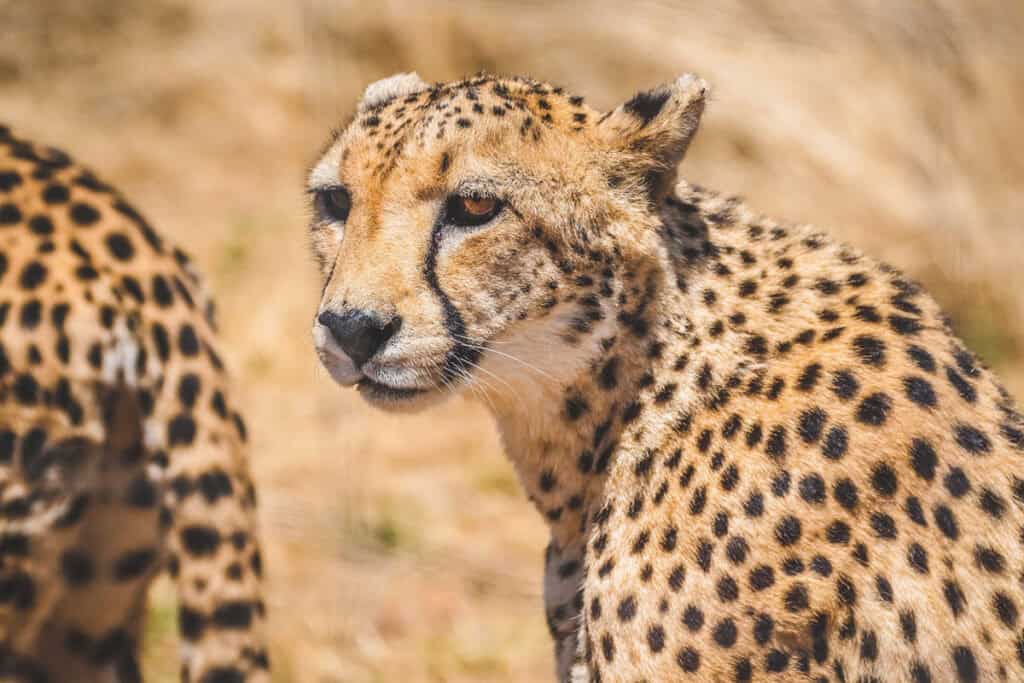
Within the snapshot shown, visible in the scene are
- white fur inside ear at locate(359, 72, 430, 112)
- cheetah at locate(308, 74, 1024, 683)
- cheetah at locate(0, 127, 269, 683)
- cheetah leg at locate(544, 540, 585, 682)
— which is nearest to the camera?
cheetah at locate(308, 74, 1024, 683)

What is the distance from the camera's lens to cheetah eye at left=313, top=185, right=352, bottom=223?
2006 millimetres

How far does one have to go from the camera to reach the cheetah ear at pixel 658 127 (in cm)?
191

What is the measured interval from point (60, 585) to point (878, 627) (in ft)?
4.47

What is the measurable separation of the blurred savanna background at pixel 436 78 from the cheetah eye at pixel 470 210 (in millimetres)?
1795

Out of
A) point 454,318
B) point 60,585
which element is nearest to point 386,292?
point 454,318

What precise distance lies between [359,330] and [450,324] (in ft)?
0.42

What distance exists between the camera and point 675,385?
1.92 m

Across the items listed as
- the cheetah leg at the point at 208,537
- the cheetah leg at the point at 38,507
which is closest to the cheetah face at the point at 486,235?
the cheetah leg at the point at 208,537

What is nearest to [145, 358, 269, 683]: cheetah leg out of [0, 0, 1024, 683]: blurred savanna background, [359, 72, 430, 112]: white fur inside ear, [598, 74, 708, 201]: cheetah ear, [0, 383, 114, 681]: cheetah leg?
[0, 383, 114, 681]: cheetah leg

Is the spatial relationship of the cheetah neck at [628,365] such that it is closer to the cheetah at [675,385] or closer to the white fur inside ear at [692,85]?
the cheetah at [675,385]

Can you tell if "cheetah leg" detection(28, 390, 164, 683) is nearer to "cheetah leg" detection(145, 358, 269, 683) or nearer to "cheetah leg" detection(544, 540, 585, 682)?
"cheetah leg" detection(145, 358, 269, 683)

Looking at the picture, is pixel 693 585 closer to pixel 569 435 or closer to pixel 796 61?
pixel 569 435

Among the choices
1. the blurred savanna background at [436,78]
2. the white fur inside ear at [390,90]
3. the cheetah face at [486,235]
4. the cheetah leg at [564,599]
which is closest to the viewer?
the cheetah face at [486,235]

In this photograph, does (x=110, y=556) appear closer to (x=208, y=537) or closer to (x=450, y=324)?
(x=208, y=537)
